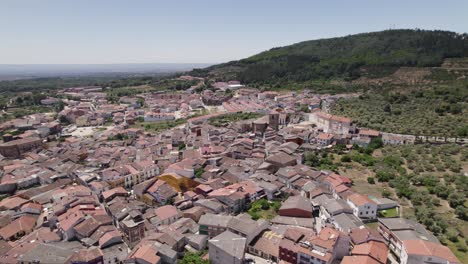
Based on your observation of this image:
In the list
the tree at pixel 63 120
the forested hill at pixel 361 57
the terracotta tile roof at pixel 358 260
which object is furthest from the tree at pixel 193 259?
the forested hill at pixel 361 57

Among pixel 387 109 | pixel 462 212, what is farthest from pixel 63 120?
pixel 462 212

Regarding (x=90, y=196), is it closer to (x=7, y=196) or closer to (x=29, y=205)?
(x=29, y=205)

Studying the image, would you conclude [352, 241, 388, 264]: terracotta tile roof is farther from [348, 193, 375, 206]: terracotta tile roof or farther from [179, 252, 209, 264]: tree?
[179, 252, 209, 264]: tree

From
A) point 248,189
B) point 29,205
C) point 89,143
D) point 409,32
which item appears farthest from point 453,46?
point 29,205

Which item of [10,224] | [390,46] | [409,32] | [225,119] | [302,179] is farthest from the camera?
[409,32]

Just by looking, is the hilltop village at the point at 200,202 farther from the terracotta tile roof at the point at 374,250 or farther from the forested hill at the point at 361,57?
the forested hill at the point at 361,57
